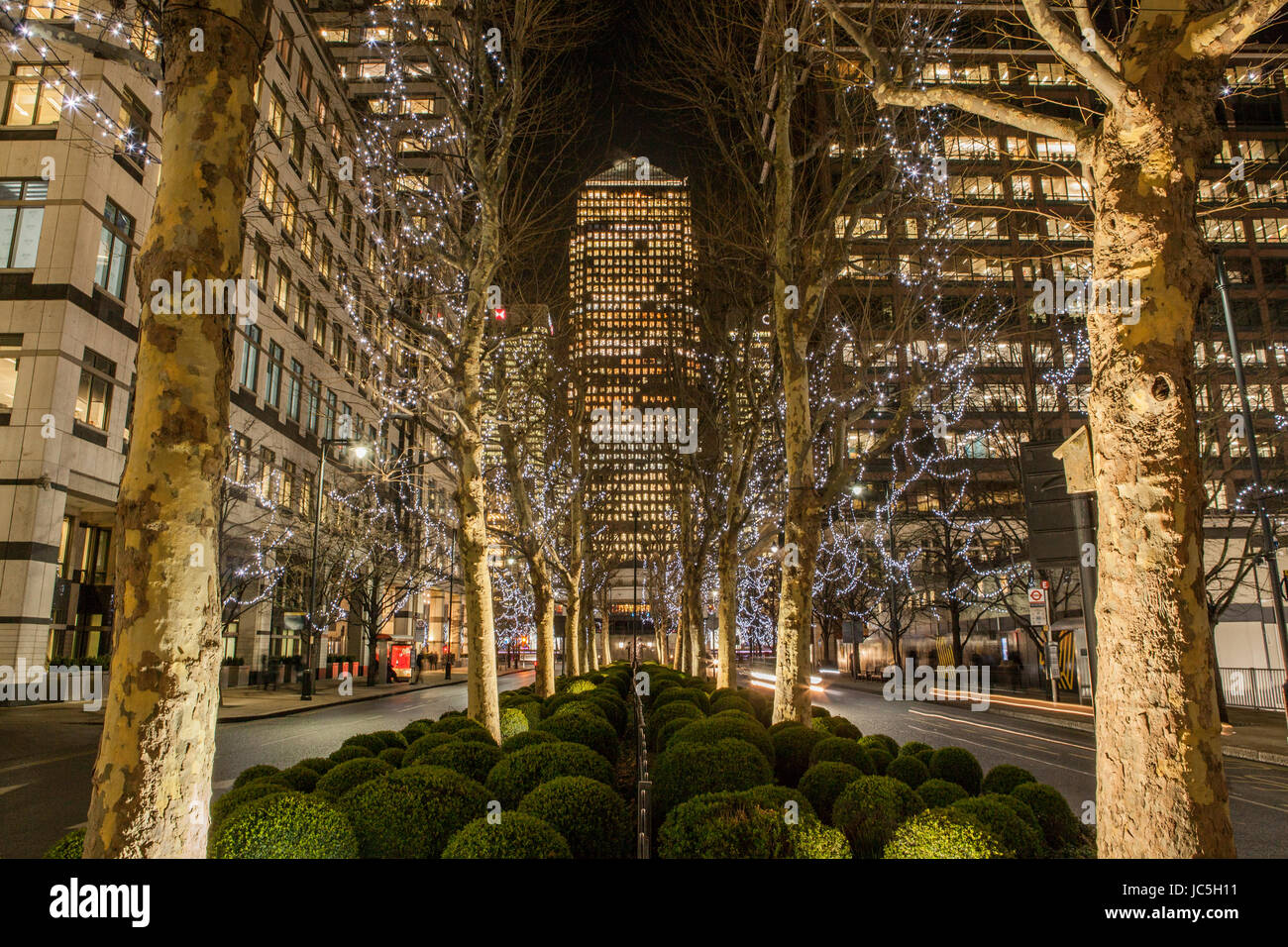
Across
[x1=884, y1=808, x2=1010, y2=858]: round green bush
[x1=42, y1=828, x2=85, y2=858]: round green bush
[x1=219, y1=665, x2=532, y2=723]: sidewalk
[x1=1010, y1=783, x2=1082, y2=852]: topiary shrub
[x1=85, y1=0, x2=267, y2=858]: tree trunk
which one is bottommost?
[x1=219, y1=665, x2=532, y2=723]: sidewalk

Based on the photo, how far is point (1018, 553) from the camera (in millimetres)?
32281

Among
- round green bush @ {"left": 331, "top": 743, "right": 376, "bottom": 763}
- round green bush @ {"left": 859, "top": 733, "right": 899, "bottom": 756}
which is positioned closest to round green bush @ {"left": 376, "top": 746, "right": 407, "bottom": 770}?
round green bush @ {"left": 331, "top": 743, "right": 376, "bottom": 763}

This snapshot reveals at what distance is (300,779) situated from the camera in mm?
6609

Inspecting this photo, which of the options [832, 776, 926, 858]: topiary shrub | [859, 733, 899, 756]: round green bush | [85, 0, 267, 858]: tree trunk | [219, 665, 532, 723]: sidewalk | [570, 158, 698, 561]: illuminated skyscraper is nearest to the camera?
[85, 0, 267, 858]: tree trunk

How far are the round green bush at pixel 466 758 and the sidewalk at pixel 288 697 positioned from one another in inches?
633

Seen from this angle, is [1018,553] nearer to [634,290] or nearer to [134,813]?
[634,290]

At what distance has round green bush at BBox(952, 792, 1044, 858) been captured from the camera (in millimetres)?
5148

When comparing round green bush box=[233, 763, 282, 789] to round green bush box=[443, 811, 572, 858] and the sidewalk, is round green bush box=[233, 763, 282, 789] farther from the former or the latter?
the sidewalk

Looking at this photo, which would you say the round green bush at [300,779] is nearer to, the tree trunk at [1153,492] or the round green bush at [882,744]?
the round green bush at [882,744]

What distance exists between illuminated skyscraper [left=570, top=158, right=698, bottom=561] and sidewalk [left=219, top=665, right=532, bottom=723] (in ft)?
43.8

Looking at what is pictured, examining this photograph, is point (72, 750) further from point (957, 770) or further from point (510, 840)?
point (957, 770)

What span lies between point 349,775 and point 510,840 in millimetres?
2676

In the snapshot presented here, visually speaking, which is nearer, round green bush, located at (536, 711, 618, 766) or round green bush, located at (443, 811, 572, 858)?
round green bush, located at (443, 811, 572, 858)

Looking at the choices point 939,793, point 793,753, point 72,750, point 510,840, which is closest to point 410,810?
point 510,840
